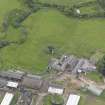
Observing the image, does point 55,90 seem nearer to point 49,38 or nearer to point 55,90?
point 55,90

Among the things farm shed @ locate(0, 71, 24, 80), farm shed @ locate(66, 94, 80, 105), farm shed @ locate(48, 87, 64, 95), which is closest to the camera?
farm shed @ locate(66, 94, 80, 105)

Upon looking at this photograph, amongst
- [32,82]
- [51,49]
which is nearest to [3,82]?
[32,82]

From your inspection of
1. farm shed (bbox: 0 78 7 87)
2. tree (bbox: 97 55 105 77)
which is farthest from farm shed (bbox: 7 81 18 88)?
tree (bbox: 97 55 105 77)

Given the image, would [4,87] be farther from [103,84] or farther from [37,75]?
[103,84]

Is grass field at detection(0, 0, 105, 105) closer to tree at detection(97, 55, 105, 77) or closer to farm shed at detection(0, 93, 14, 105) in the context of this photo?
tree at detection(97, 55, 105, 77)

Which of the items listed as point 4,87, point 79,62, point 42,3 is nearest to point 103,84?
point 79,62

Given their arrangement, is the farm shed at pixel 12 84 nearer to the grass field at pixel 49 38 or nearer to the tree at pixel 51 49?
the grass field at pixel 49 38
